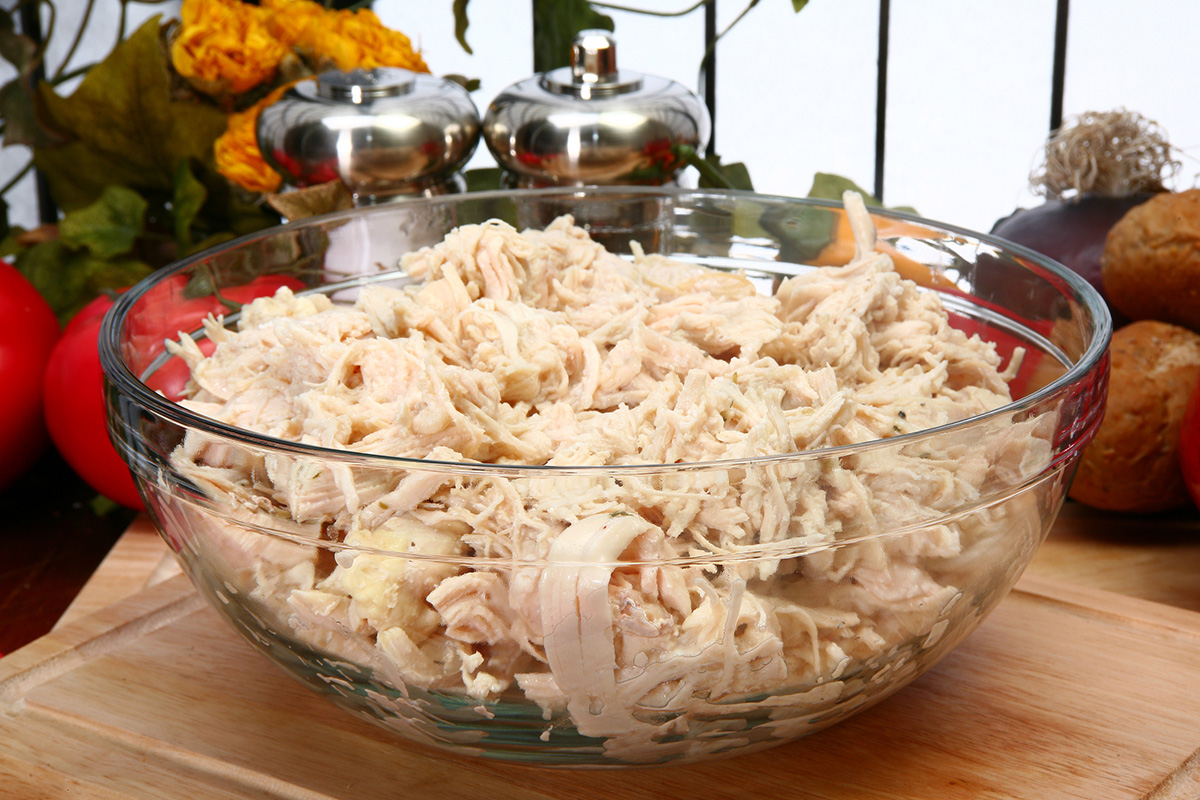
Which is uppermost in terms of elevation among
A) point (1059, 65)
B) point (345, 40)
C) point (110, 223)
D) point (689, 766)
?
point (345, 40)

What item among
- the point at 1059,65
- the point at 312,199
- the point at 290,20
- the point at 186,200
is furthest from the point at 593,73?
the point at 1059,65

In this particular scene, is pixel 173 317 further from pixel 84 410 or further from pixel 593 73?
pixel 593 73

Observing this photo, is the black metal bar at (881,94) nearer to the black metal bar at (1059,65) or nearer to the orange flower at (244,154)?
the black metal bar at (1059,65)

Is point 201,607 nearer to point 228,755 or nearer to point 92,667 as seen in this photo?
point 92,667

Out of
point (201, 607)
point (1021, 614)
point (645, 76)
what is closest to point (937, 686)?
point (1021, 614)

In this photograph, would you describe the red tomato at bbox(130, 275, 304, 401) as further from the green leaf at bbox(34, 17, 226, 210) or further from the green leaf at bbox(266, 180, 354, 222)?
the green leaf at bbox(34, 17, 226, 210)

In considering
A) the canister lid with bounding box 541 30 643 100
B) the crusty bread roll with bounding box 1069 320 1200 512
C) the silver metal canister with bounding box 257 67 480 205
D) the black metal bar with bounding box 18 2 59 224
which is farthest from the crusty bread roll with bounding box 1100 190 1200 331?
the black metal bar with bounding box 18 2 59 224
